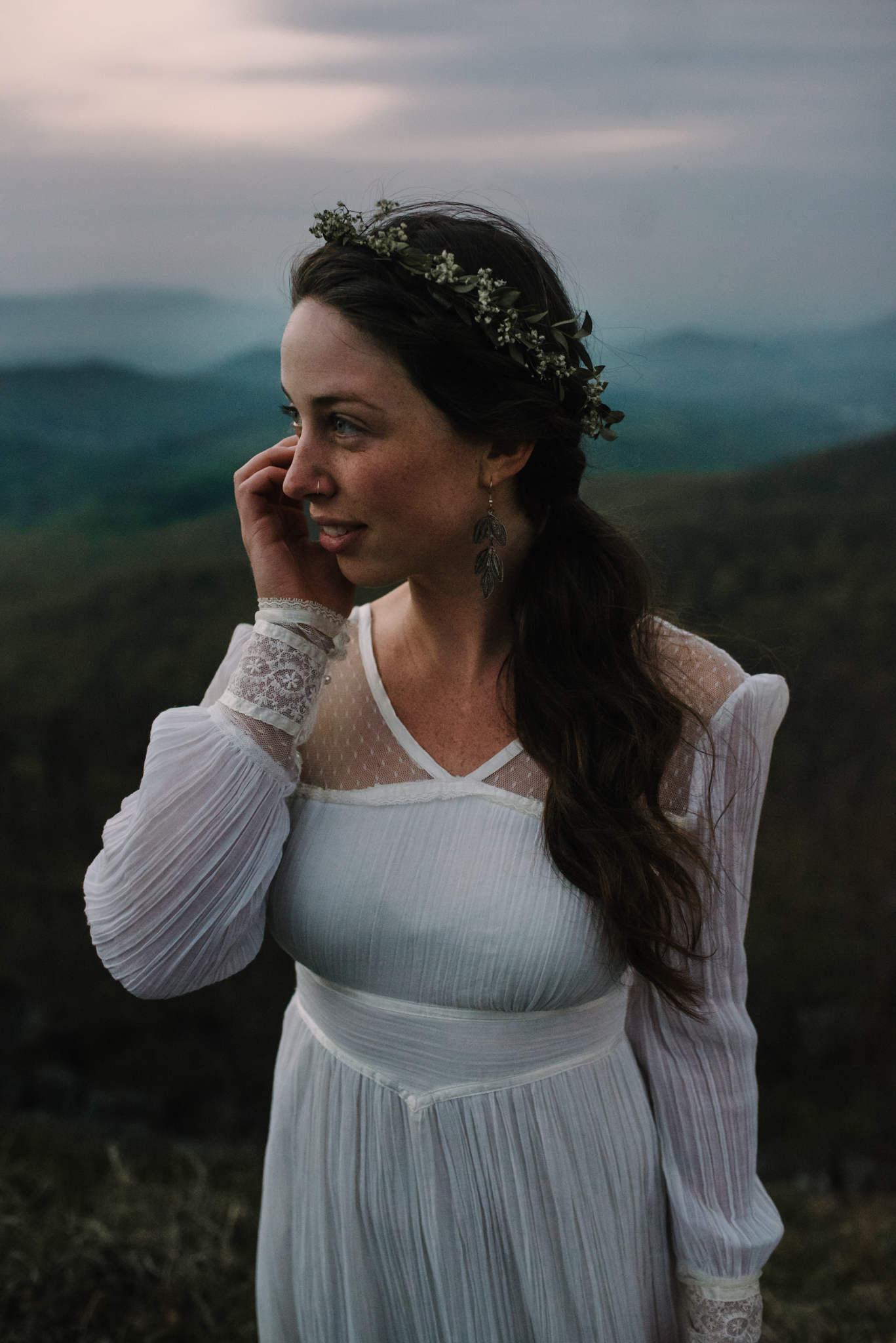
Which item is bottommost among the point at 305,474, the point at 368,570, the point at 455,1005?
the point at 455,1005

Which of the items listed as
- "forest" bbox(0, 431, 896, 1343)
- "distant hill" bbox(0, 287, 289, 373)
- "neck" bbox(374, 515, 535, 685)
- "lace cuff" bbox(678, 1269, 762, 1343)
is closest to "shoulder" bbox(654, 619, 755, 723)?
"neck" bbox(374, 515, 535, 685)

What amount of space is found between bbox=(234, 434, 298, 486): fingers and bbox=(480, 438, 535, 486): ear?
0.24 m

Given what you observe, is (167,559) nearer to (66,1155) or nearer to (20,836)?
(20,836)

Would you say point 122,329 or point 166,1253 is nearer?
point 166,1253

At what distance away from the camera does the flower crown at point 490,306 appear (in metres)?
1.23

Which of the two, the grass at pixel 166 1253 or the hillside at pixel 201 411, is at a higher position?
the hillside at pixel 201 411

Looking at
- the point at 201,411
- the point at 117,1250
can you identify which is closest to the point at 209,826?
the point at 117,1250

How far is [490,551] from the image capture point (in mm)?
1339

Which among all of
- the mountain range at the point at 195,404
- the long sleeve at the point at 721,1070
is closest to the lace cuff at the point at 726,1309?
the long sleeve at the point at 721,1070

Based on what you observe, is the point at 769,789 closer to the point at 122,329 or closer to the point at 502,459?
the point at 122,329

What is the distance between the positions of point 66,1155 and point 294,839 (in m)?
2.05

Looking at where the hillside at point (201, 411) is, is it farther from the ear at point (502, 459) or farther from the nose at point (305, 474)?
the nose at point (305, 474)

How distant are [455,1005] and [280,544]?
592 mm

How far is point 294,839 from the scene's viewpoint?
1363 millimetres
